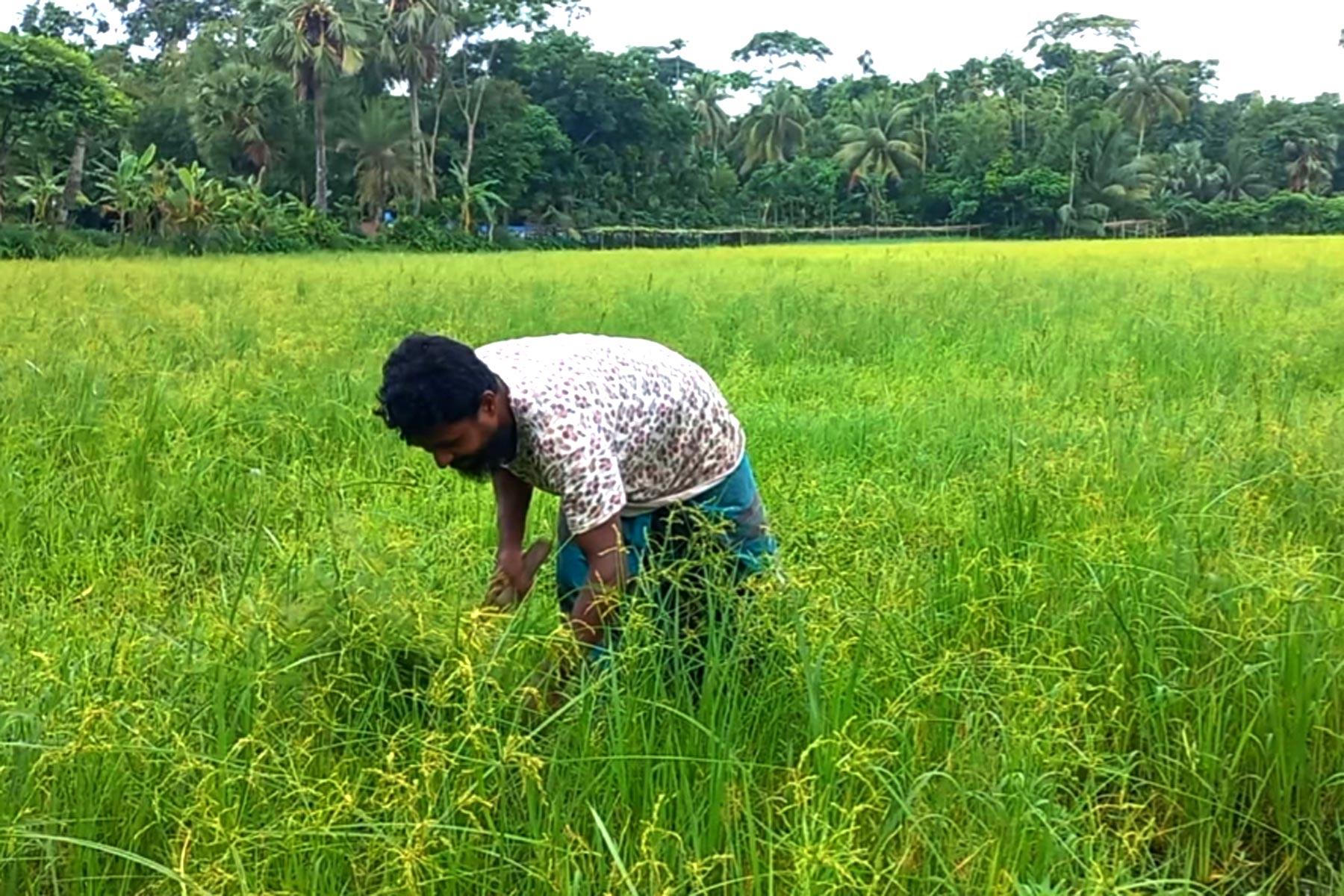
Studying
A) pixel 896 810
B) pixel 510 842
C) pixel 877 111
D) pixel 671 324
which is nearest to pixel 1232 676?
pixel 896 810

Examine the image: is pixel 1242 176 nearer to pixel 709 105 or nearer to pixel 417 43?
pixel 709 105

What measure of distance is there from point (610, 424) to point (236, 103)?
3641cm

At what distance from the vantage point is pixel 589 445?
2.21 m

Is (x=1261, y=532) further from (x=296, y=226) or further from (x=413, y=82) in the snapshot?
(x=413, y=82)

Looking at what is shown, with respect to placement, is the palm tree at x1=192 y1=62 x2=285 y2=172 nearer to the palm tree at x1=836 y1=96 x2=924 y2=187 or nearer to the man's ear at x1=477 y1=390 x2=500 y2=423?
the palm tree at x1=836 y1=96 x2=924 y2=187

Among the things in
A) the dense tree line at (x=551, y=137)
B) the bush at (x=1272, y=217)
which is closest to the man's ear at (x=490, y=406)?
the dense tree line at (x=551, y=137)

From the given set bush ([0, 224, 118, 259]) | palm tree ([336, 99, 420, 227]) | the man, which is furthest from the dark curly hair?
palm tree ([336, 99, 420, 227])

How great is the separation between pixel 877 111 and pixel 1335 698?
166ft

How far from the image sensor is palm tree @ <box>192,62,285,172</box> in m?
34.8

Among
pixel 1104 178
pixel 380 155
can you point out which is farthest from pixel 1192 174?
pixel 380 155

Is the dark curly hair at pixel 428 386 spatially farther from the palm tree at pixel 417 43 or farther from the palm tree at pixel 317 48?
the palm tree at pixel 417 43

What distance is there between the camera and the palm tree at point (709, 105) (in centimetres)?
5325

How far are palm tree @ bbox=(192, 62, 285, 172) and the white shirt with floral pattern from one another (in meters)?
35.7

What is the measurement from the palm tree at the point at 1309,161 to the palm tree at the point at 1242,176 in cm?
130
